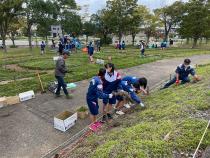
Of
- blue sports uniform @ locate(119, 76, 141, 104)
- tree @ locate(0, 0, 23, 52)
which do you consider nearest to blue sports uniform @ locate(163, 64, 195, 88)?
blue sports uniform @ locate(119, 76, 141, 104)

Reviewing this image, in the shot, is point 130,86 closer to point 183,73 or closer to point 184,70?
point 184,70

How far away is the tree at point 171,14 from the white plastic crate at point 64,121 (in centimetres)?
3452

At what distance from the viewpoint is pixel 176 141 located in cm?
448

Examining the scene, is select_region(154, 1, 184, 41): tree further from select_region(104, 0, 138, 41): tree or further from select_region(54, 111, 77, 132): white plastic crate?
select_region(54, 111, 77, 132): white plastic crate

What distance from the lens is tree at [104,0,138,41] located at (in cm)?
3747

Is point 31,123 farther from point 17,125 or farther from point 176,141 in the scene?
point 176,141

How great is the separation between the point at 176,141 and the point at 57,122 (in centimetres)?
325

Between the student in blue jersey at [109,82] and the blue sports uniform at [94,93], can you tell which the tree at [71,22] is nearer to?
the student in blue jersey at [109,82]

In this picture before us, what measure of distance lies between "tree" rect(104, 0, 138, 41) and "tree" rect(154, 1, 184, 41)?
496cm

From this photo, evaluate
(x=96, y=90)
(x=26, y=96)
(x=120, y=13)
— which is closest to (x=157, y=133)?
(x=96, y=90)

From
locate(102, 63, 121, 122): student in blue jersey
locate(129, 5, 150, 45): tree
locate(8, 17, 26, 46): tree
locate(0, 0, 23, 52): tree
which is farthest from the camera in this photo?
locate(129, 5, 150, 45): tree

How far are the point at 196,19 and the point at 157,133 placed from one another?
3350 cm

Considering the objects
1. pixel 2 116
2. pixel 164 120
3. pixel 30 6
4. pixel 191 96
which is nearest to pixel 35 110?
pixel 2 116

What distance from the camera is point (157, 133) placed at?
16.0 feet
